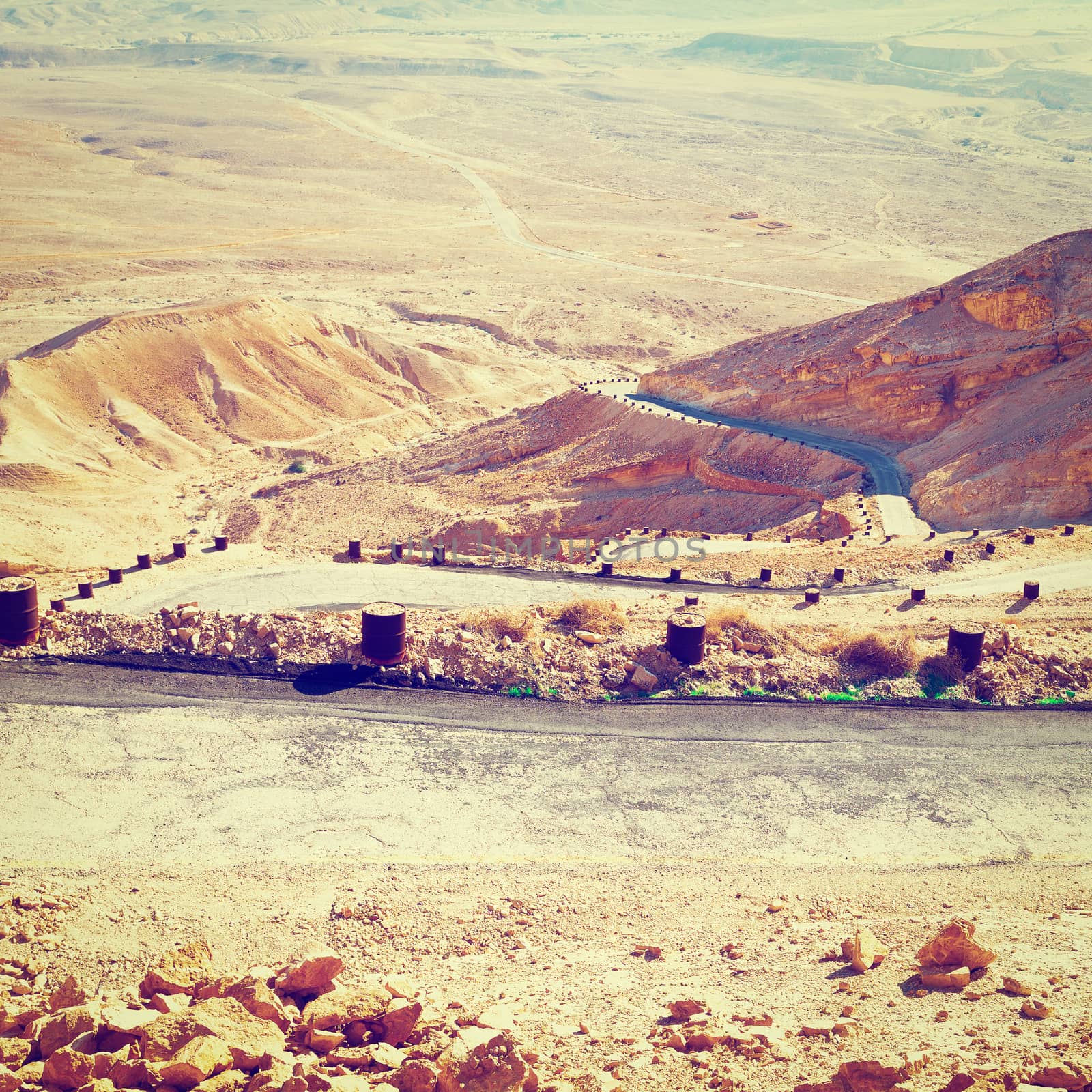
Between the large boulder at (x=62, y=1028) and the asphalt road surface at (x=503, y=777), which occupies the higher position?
the large boulder at (x=62, y=1028)

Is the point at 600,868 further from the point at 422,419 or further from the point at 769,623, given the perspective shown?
the point at 422,419

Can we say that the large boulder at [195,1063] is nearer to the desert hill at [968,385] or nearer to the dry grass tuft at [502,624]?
the dry grass tuft at [502,624]

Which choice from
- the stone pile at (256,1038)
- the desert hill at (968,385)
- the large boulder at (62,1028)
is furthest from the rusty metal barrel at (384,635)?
the desert hill at (968,385)

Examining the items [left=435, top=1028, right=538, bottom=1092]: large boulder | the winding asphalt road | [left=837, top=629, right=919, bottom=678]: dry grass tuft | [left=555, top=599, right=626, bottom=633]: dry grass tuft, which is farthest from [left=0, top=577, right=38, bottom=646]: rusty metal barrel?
the winding asphalt road

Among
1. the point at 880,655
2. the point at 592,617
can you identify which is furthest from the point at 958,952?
the point at 592,617

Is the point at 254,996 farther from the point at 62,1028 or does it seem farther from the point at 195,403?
the point at 195,403

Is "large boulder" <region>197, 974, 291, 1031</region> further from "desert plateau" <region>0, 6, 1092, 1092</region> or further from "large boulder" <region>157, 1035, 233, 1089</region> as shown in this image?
"large boulder" <region>157, 1035, 233, 1089</region>
